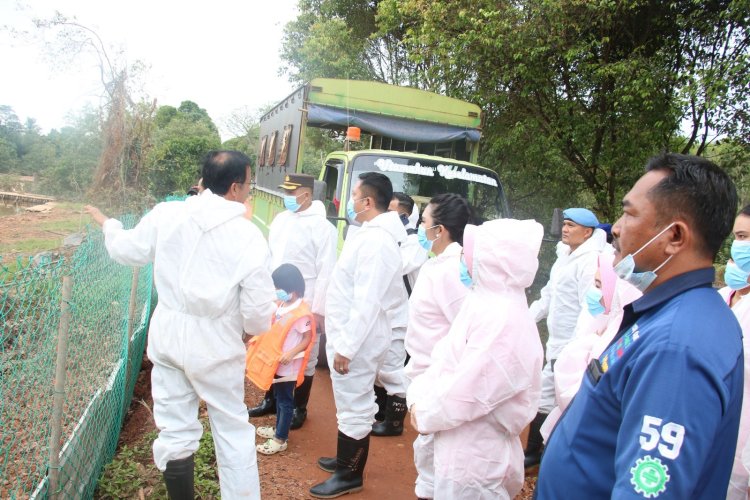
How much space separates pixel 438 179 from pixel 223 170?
12.0 feet

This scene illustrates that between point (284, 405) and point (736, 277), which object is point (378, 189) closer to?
point (284, 405)

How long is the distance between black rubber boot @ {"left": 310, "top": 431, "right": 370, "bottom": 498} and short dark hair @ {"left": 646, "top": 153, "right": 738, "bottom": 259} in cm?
256

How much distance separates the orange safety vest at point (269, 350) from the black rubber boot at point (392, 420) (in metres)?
1.00

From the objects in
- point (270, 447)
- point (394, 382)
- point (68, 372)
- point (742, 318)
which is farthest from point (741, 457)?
point (68, 372)

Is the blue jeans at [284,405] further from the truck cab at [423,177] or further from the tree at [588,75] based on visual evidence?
the tree at [588,75]

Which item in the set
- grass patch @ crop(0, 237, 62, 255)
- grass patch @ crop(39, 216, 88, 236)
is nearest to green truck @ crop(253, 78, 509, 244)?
grass patch @ crop(0, 237, 62, 255)

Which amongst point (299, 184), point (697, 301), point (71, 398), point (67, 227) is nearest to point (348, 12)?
point (67, 227)

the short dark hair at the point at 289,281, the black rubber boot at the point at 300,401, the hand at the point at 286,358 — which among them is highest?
the short dark hair at the point at 289,281

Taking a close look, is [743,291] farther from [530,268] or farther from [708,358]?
[708,358]

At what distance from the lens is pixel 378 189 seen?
357 cm

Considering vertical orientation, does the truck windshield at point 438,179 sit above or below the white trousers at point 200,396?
A: above

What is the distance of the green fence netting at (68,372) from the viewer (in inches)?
98.1

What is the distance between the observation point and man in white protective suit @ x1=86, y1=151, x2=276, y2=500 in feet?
8.79

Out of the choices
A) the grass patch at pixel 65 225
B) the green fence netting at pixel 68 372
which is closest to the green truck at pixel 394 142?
the green fence netting at pixel 68 372
